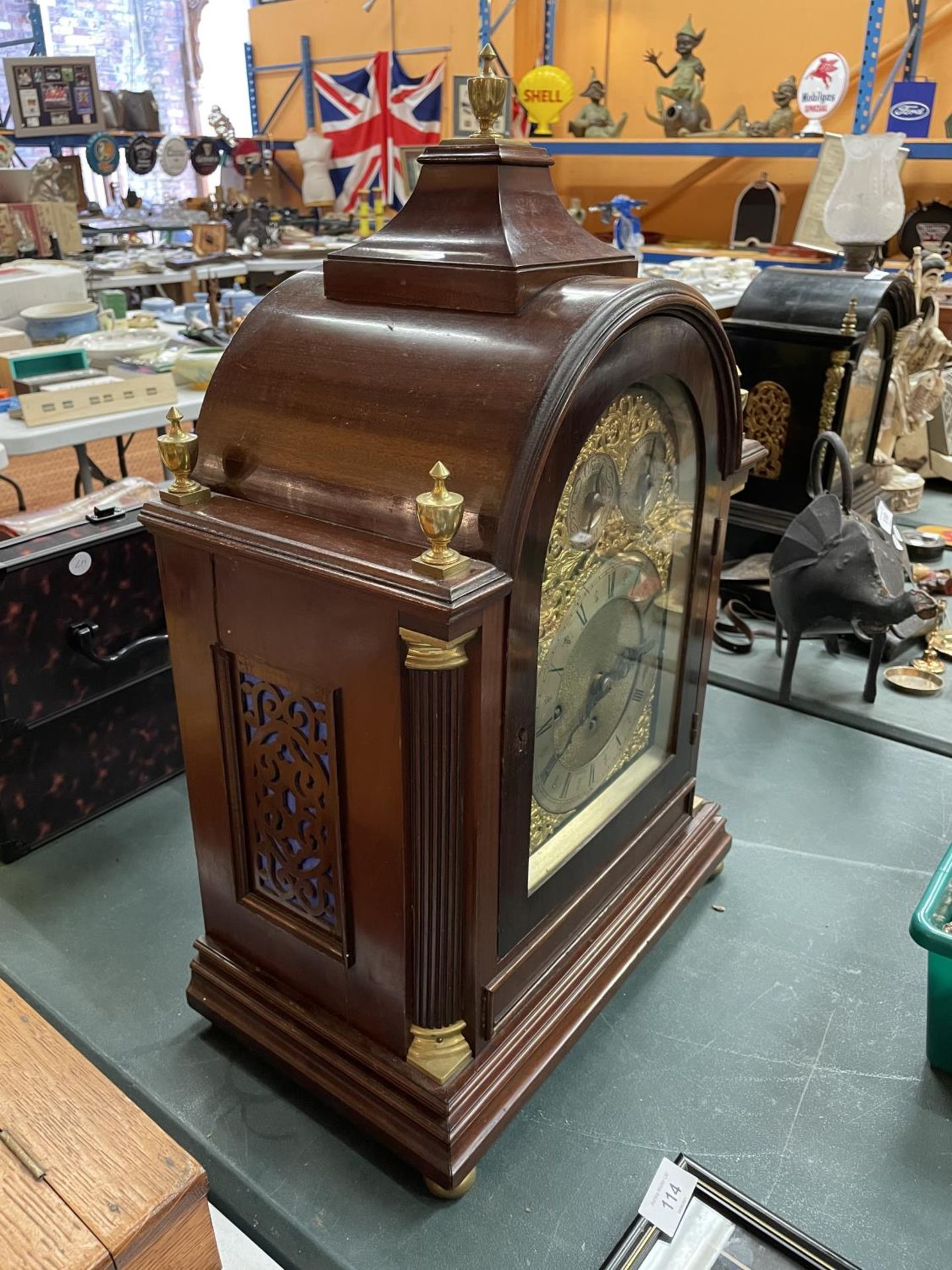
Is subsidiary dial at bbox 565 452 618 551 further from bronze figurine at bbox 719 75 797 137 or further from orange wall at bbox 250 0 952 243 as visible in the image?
orange wall at bbox 250 0 952 243

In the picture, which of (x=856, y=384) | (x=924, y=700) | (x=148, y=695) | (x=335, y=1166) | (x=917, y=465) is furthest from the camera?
(x=917, y=465)

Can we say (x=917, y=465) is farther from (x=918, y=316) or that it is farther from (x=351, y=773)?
(x=351, y=773)

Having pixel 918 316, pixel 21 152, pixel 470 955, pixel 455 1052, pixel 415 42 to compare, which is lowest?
pixel 455 1052

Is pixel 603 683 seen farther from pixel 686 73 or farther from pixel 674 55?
pixel 674 55

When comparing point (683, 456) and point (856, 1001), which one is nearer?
point (683, 456)

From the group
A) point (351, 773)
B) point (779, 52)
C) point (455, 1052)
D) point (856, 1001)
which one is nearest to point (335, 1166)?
point (455, 1052)

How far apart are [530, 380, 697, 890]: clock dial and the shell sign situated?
427cm

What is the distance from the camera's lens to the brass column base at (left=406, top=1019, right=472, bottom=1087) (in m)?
1.16

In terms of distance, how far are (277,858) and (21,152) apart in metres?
7.68

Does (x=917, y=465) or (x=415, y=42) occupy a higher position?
(x=415, y=42)

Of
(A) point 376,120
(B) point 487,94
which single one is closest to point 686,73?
(A) point 376,120

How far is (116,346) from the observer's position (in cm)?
243

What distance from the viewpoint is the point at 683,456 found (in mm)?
1354

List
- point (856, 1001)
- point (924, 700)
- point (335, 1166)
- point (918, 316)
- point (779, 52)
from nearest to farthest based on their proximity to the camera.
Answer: point (335, 1166), point (856, 1001), point (924, 700), point (918, 316), point (779, 52)
